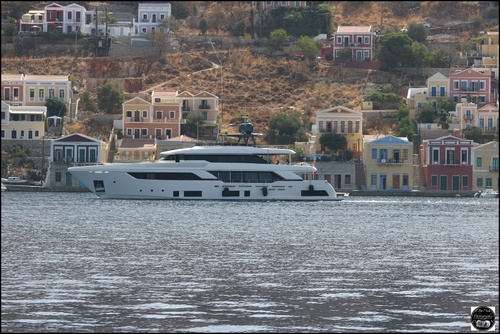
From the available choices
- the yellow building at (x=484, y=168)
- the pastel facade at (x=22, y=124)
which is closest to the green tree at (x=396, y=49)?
the yellow building at (x=484, y=168)

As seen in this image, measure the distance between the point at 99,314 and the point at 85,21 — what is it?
108 m

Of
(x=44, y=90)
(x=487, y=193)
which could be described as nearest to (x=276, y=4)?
(x=44, y=90)

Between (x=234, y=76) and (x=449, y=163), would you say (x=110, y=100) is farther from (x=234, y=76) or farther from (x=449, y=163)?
(x=449, y=163)

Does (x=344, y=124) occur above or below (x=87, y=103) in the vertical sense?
below

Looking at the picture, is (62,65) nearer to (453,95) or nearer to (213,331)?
(453,95)

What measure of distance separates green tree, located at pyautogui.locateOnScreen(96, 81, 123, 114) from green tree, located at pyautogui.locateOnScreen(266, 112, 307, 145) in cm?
1217

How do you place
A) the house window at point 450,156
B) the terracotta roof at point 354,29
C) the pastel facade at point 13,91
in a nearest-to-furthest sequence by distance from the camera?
the house window at point 450,156 → the pastel facade at point 13,91 → the terracotta roof at point 354,29

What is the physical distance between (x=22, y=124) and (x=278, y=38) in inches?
1360

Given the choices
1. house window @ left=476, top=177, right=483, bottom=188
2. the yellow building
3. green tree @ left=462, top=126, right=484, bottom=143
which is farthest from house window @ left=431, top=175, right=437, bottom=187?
green tree @ left=462, top=126, right=484, bottom=143

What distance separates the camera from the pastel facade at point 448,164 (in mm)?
107375

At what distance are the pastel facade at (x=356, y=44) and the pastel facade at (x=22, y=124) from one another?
108ft

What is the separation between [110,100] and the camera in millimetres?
123125

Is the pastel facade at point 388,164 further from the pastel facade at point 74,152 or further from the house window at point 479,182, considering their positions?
the pastel facade at point 74,152

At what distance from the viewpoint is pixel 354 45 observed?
140 m
